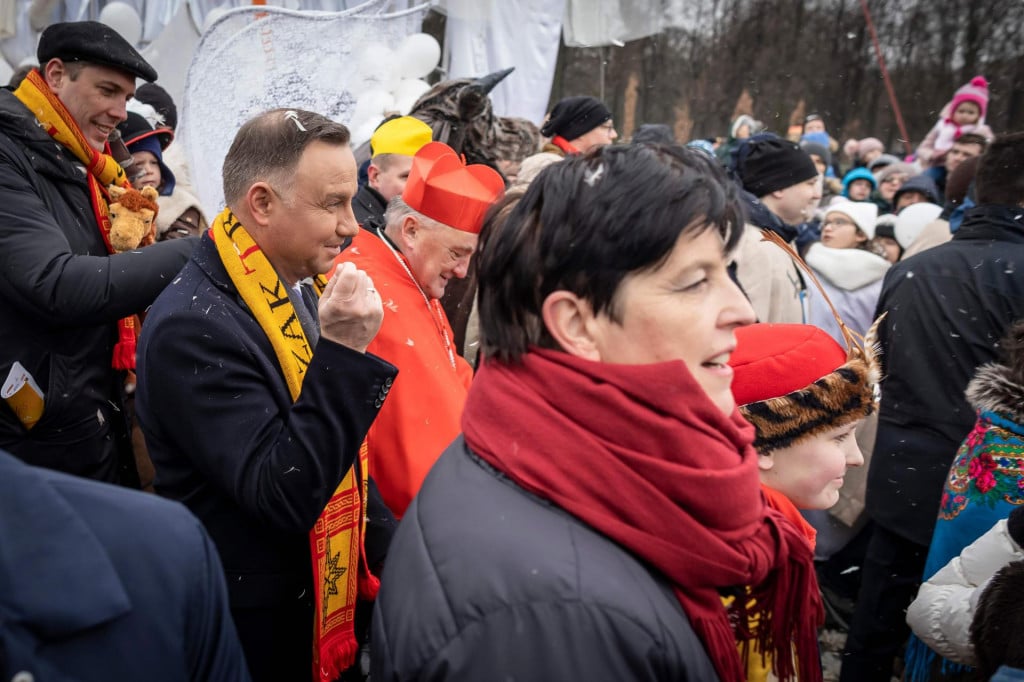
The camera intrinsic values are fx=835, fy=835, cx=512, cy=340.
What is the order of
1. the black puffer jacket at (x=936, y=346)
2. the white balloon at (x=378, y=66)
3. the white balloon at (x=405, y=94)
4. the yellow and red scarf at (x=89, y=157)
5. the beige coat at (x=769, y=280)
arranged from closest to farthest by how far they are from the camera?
the yellow and red scarf at (x=89, y=157)
the black puffer jacket at (x=936, y=346)
the beige coat at (x=769, y=280)
the white balloon at (x=378, y=66)
the white balloon at (x=405, y=94)

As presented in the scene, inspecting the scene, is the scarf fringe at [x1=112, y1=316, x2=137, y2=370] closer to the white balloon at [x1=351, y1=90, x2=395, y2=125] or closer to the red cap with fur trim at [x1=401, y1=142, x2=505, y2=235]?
the red cap with fur trim at [x1=401, y1=142, x2=505, y2=235]

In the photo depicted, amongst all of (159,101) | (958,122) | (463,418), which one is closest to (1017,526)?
(463,418)

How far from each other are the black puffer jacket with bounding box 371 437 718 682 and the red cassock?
4.31ft

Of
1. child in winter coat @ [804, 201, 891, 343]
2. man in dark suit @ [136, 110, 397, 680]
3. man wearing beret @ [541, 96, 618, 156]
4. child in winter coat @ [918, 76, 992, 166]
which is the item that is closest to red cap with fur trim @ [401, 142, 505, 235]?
man in dark suit @ [136, 110, 397, 680]

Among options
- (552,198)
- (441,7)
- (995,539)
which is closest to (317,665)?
(552,198)

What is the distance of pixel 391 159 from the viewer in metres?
3.97

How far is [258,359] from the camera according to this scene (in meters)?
1.96

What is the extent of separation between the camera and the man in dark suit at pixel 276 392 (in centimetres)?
184

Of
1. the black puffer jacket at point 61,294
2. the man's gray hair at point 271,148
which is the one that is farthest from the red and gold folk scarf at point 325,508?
the black puffer jacket at point 61,294

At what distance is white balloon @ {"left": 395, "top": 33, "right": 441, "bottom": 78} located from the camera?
18.6 ft

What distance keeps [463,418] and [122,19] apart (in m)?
6.09

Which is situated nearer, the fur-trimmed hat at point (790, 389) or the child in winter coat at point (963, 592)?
the fur-trimmed hat at point (790, 389)

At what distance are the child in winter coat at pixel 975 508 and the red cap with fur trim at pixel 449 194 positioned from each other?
163 cm

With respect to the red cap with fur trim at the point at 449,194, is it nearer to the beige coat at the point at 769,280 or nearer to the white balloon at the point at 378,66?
the beige coat at the point at 769,280
